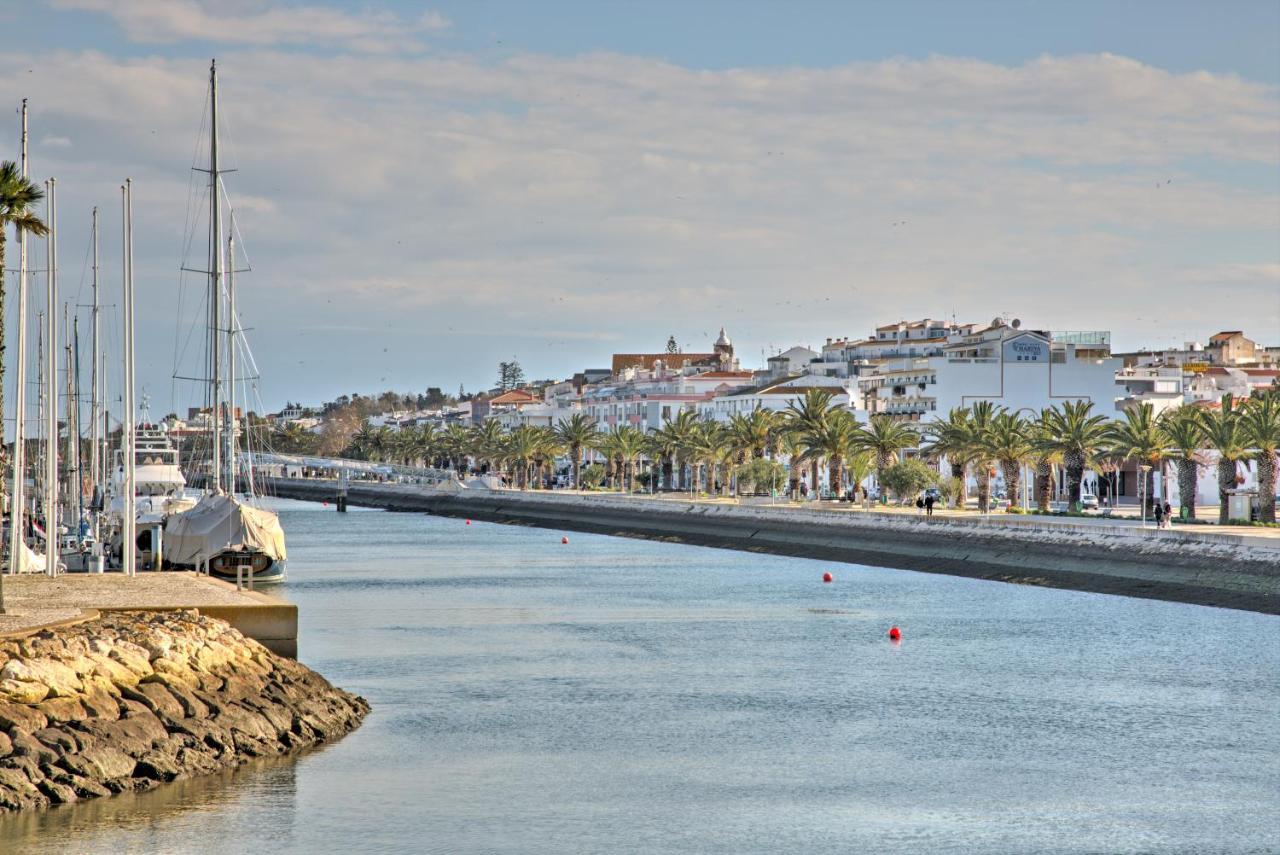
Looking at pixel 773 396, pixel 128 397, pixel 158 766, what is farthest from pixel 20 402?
pixel 773 396

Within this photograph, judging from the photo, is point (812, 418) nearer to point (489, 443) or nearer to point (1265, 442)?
point (1265, 442)

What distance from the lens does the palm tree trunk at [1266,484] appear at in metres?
68.9

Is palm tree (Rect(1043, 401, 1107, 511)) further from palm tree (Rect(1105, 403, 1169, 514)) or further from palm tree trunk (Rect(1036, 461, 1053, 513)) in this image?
palm tree trunk (Rect(1036, 461, 1053, 513))

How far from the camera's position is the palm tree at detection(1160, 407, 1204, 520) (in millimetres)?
72812

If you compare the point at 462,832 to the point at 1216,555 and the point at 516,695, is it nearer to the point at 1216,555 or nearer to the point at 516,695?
the point at 516,695

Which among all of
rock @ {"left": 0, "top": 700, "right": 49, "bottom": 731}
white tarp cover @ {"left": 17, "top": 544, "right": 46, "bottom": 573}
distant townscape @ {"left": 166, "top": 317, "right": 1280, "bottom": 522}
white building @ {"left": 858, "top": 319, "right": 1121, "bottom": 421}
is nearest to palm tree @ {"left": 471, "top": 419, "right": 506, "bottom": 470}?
distant townscape @ {"left": 166, "top": 317, "right": 1280, "bottom": 522}

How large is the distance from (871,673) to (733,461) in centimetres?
8401

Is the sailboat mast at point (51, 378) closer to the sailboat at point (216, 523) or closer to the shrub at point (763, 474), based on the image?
the sailboat at point (216, 523)

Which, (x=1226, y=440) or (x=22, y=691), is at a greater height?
(x=1226, y=440)

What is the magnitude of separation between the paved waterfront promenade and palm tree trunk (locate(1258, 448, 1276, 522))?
4642 cm

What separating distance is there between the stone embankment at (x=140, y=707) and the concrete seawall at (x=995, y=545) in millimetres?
33543

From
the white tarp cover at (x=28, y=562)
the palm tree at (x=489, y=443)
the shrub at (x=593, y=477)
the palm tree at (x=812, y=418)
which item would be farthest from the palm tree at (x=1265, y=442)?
the palm tree at (x=489, y=443)

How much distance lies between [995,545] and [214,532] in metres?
32.6

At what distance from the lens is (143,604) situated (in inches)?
1244
